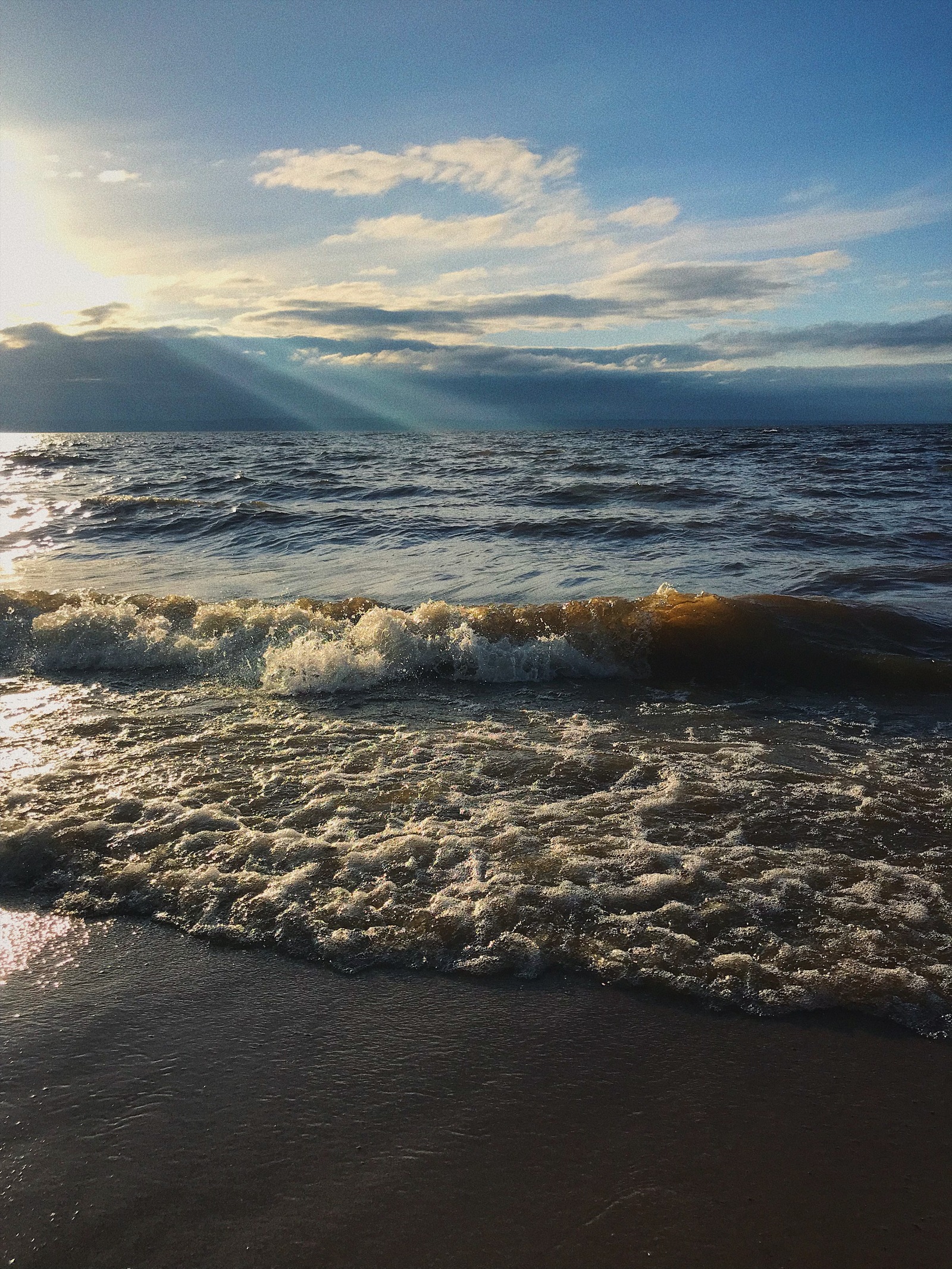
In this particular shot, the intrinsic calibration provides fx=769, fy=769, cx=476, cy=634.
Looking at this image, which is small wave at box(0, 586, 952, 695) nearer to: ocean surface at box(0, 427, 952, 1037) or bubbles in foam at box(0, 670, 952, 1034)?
ocean surface at box(0, 427, 952, 1037)

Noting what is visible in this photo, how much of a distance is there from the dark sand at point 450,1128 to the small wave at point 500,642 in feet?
14.7

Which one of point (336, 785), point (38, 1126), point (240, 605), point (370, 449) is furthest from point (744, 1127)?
point (370, 449)

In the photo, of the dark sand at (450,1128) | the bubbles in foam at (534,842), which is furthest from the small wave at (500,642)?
the dark sand at (450,1128)

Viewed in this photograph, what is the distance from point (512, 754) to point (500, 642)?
2720 millimetres

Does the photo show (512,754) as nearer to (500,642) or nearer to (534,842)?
(534,842)

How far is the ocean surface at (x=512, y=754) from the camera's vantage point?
3639mm

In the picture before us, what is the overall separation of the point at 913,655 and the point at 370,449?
122 feet

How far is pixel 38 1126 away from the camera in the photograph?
2.62 meters

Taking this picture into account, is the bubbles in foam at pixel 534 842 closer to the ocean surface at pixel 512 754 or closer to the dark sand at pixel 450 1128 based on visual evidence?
the ocean surface at pixel 512 754

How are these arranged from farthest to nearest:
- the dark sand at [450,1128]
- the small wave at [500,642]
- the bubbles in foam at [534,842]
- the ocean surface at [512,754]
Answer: the small wave at [500,642], the ocean surface at [512,754], the bubbles in foam at [534,842], the dark sand at [450,1128]

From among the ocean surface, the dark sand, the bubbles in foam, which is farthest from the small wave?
the dark sand

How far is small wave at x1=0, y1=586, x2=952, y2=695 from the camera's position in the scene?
25.5ft

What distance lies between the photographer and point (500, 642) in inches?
329

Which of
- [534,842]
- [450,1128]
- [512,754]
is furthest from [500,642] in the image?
[450,1128]
